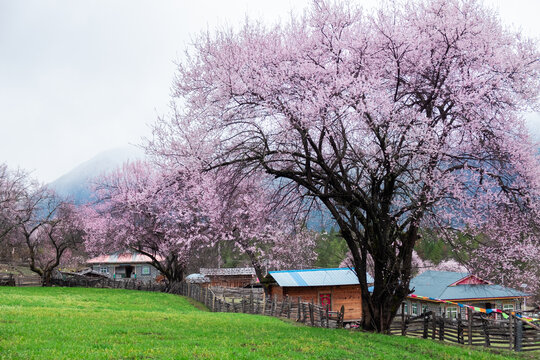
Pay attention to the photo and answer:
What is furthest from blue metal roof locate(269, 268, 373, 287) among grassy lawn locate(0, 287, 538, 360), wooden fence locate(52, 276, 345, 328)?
grassy lawn locate(0, 287, 538, 360)

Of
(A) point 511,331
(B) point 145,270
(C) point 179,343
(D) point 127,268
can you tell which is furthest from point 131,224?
(D) point 127,268

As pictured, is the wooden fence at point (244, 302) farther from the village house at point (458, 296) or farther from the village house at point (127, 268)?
the village house at point (127, 268)

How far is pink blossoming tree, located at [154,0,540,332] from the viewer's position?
13344 millimetres

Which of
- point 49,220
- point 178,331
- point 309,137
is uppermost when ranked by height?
point 309,137

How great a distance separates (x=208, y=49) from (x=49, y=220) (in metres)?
32.4

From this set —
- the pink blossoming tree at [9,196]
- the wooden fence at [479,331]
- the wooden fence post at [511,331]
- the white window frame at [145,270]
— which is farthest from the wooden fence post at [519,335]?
the white window frame at [145,270]

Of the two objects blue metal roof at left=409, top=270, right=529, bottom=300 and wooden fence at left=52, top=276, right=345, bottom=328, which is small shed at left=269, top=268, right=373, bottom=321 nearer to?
wooden fence at left=52, top=276, right=345, bottom=328

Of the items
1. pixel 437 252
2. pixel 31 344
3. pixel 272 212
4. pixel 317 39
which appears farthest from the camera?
pixel 437 252

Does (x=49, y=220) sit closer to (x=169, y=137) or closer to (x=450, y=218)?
(x=169, y=137)

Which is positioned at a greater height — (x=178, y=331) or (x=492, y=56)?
(x=492, y=56)

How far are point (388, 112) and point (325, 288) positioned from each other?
75.1 ft

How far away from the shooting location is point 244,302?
2762cm

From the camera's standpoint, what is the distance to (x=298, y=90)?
1394cm

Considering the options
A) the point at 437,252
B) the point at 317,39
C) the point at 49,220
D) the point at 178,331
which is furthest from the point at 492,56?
the point at 437,252
